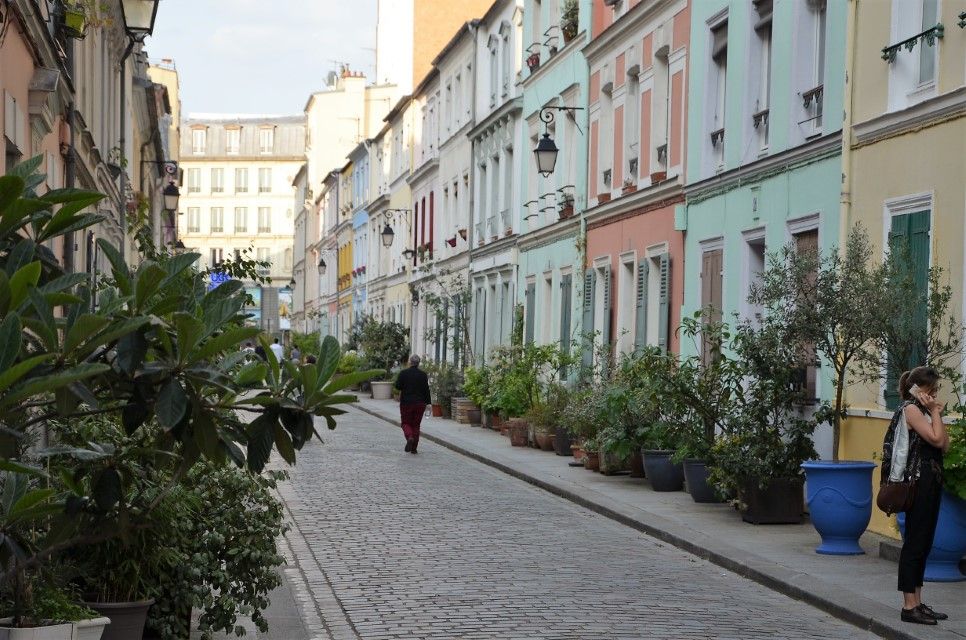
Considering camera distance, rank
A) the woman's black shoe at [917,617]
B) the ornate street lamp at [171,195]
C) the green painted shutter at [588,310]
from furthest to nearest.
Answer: the ornate street lamp at [171,195] < the green painted shutter at [588,310] < the woman's black shoe at [917,617]

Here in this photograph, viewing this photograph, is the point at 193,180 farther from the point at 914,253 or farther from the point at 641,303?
the point at 914,253

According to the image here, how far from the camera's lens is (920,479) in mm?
9961

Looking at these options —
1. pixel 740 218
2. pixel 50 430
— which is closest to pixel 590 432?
pixel 740 218

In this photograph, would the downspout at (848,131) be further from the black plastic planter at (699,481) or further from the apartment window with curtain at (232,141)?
the apartment window with curtain at (232,141)

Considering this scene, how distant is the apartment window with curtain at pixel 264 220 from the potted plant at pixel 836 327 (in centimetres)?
10080

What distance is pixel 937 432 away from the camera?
10023mm

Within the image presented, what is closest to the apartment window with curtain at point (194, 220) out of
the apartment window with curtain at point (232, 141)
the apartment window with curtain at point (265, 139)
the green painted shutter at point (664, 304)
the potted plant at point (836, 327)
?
the apartment window with curtain at point (232, 141)

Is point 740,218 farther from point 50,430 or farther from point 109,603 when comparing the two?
point 109,603

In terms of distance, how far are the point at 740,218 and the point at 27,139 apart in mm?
9183

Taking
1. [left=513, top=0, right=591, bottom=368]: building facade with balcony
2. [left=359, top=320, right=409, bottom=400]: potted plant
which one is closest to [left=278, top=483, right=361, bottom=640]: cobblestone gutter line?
[left=513, top=0, right=591, bottom=368]: building facade with balcony

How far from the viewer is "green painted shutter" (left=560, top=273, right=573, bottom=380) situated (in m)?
29.6

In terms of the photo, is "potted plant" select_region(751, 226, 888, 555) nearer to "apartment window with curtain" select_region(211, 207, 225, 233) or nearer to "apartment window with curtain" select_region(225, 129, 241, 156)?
"apartment window with curtain" select_region(211, 207, 225, 233)

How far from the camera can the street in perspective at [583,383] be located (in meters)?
4.98

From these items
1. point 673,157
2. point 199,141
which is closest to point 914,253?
point 673,157
